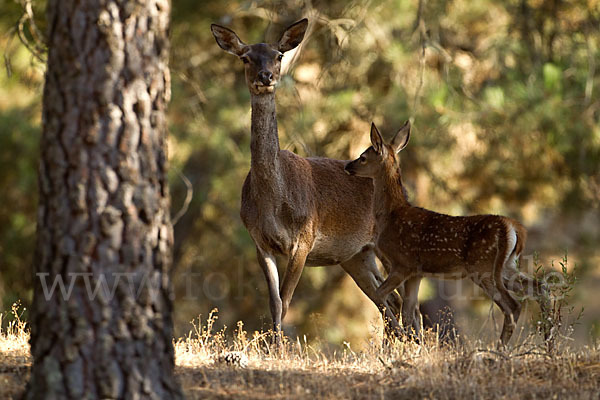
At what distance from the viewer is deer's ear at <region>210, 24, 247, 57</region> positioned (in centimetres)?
825

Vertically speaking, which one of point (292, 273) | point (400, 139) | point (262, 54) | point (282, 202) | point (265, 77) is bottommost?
point (292, 273)

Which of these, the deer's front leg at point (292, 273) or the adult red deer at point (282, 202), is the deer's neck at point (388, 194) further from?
the deer's front leg at point (292, 273)

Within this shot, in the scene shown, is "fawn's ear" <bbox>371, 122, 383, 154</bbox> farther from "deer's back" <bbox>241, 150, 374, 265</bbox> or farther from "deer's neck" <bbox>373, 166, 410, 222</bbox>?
"deer's back" <bbox>241, 150, 374, 265</bbox>

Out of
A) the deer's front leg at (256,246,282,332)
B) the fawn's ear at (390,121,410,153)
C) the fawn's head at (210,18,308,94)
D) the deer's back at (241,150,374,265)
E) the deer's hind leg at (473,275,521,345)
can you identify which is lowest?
the deer's hind leg at (473,275,521,345)

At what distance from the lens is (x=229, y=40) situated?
834 cm

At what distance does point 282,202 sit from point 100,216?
3268 mm

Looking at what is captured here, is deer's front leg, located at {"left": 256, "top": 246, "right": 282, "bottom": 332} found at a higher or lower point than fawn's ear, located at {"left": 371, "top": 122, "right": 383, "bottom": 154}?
lower

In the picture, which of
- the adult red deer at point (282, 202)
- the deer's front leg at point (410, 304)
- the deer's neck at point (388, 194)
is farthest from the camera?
the deer's neck at point (388, 194)

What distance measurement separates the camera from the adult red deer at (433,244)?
684cm

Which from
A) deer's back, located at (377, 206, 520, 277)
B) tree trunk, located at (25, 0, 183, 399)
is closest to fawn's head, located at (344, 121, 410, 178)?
deer's back, located at (377, 206, 520, 277)

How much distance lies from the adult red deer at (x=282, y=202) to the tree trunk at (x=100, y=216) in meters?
2.93

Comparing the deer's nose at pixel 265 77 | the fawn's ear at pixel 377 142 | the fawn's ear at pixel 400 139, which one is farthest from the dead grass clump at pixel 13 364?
the fawn's ear at pixel 400 139

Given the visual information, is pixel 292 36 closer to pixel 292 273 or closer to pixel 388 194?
pixel 388 194

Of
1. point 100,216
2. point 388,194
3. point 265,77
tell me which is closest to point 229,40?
point 265,77
